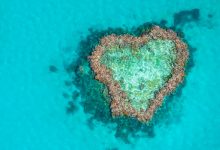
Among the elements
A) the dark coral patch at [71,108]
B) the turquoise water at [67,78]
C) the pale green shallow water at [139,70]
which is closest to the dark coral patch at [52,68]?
the turquoise water at [67,78]

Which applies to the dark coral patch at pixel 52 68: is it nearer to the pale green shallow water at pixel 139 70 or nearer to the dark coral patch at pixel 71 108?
the dark coral patch at pixel 71 108

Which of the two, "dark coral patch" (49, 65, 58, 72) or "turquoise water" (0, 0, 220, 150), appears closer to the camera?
"turquoise water" (0, 0, 220, 150)

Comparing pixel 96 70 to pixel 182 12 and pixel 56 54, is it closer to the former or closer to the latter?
pixel 56 54

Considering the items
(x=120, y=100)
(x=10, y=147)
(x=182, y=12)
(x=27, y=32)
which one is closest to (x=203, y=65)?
(x=182, y=12)

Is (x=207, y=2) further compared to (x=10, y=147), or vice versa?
(x=207, y=2)

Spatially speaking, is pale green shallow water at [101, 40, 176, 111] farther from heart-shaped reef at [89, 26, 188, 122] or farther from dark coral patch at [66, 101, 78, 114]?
dark coral patch at [66, 101, 78, 114]

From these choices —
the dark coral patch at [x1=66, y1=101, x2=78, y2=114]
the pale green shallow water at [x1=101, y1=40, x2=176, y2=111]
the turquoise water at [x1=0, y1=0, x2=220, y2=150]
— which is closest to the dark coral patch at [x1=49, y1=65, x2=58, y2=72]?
the turquoise water at [x1=0, y1=0, x2=220, y2=150]

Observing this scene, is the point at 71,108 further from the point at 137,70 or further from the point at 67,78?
the point at 137,70

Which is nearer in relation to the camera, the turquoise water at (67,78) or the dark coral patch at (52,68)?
the turquoise water at (67,78)
